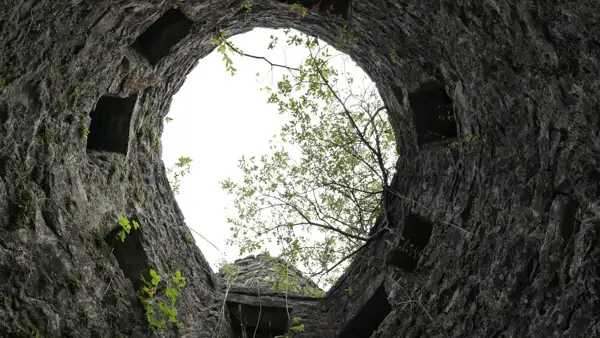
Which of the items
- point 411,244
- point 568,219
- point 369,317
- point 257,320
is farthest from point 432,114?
point 257,320

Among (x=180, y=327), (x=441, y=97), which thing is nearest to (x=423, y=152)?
(x=441, y=97)

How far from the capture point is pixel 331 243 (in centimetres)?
762

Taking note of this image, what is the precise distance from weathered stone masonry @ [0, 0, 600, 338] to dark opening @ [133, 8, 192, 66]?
14 mm

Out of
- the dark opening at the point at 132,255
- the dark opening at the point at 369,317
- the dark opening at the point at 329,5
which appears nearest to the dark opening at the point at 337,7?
the dark opening at the point at 329,5

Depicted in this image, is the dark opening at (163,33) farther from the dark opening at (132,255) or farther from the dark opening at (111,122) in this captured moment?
the dark opening at (132,255)

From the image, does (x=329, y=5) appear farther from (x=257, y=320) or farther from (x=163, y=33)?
(x=257, y=320)

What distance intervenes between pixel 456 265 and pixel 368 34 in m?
2.63

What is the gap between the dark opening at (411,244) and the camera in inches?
194

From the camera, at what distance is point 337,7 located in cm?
517

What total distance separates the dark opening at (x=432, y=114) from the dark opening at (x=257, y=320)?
8.28 feet

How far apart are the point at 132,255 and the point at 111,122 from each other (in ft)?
4.35

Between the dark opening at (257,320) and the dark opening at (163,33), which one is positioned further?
the dark opening at (257,320)

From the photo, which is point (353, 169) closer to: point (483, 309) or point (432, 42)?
point (432, 42)

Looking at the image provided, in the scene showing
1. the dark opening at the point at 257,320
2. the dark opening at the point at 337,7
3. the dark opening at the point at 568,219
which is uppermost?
the dark opening at the point at 337,7
